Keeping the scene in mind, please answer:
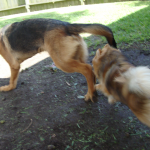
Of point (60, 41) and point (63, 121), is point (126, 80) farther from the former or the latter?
point (60, 41)

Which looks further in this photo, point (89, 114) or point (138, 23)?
point (138, 23)

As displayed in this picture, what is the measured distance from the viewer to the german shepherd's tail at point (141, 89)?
1.53 m

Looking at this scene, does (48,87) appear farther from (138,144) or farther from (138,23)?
(138,23)

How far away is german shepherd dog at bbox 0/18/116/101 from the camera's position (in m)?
2.64

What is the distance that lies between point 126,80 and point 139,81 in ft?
0.56

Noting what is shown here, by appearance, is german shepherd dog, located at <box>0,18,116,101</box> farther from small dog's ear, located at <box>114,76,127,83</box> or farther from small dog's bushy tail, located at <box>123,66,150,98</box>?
small dog's bushy tail, located at <box>123,66,150,98</box>

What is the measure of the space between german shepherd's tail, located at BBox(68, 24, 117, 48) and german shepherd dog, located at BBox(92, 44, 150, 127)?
34 cm

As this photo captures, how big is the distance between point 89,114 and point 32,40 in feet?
5.37

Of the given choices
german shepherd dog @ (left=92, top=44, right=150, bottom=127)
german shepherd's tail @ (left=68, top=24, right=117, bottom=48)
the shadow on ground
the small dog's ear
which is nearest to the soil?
the shadow on ground

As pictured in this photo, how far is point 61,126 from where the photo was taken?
7.83 feet

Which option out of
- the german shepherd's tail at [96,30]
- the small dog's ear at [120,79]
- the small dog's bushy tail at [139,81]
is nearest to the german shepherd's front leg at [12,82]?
the german shepherd's tail at [96,30]

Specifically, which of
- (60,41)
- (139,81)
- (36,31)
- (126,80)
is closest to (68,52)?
(60,41)

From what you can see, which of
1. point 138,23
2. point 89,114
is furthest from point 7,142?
point 138,23

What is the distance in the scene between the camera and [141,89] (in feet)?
5.03
